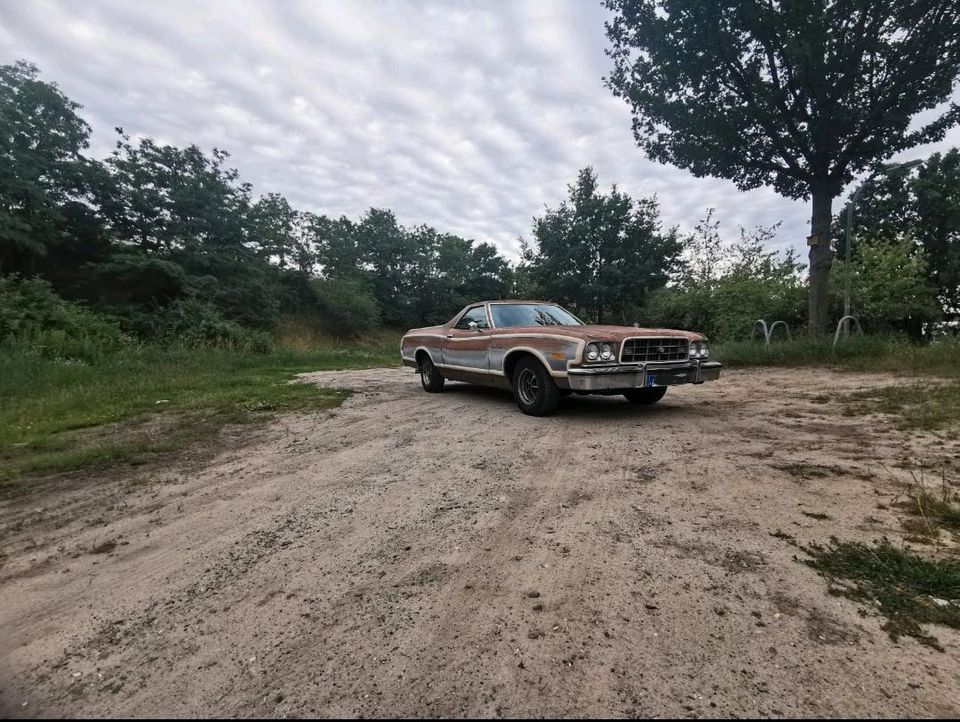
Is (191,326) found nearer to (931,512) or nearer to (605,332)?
(605,332)

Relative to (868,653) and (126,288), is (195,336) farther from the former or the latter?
(868,653)

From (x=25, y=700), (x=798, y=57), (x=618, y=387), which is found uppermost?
(x=798, y=57)

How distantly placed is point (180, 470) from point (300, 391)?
13.6 feet

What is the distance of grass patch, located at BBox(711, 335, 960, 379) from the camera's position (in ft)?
26.3

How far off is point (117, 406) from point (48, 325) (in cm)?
901

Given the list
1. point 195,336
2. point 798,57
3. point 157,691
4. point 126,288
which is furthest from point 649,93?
point 126,288

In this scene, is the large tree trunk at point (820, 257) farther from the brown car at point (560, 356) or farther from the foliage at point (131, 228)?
the foliage at point (131, 228)

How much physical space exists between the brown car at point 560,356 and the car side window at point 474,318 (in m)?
0.02

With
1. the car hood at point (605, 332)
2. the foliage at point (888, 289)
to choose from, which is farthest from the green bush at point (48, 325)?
the foliage at point (888, 289)

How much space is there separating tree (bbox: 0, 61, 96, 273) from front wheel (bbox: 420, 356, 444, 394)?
13.6 meters

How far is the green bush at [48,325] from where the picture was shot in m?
10.5

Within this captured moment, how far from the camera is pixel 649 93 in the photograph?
40.0 ft

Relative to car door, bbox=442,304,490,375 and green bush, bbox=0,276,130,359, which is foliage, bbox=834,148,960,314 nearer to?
car door, bbox=442,304,490,375

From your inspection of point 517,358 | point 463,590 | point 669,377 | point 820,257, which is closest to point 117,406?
point 517,358
